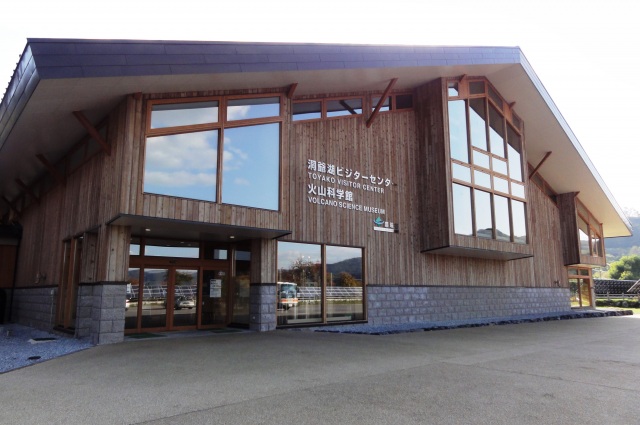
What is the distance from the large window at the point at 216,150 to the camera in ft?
29.9

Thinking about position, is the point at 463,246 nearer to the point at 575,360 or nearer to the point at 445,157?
the point at 445,157

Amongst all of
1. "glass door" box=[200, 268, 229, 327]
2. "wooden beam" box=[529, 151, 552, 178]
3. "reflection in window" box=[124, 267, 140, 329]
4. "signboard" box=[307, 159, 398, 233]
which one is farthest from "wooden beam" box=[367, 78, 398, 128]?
"wooden beam" box=[529, 151, 552, 178]

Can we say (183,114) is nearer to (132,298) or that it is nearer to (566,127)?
(132,298)

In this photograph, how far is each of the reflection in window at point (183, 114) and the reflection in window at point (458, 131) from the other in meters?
7.72

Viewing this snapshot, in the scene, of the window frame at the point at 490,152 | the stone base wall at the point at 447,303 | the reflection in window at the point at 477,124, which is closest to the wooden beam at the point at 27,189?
the stone base wall at the point at 447,303

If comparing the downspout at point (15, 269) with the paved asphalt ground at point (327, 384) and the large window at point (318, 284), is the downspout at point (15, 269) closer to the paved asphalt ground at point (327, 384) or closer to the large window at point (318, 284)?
the paved asphalt ground at point (327, 384)

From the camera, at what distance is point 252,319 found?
36.2 feet

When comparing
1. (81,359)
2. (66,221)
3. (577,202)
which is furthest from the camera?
(577,202)

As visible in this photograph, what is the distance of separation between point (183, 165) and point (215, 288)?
12.7 ft

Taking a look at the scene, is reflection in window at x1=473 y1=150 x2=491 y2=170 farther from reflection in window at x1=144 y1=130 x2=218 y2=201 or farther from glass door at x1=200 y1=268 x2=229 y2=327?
reflection in window at x1=144 y1=130 x2=218 y2=201

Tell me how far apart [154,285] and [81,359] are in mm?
3789

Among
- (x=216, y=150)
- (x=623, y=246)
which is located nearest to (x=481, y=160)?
(x=216, y=150)

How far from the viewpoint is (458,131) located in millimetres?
14578

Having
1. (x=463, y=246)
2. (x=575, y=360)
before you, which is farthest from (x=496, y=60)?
(x=575, y=360)
